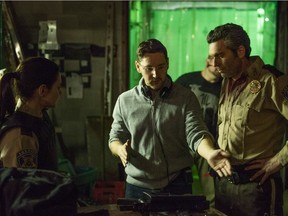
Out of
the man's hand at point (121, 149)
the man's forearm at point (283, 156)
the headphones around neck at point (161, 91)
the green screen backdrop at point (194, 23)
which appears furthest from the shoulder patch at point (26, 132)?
the green screen backdrop at point (194, 23)

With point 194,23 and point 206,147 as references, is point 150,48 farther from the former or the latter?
point 194,23

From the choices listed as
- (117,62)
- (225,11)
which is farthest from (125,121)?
(225,11)

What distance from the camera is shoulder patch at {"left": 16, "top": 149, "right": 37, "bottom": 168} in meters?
1.98

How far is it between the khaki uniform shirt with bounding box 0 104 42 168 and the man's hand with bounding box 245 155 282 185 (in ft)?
4.11

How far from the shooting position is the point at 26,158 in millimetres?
1991

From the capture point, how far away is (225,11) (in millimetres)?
4820

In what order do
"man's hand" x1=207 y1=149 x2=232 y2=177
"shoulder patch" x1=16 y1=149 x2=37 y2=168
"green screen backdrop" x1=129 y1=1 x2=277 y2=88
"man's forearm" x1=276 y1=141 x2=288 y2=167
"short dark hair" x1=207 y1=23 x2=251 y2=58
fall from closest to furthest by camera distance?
"shoulder patch" x1=16 y1=149 x2=37 y2=168 < "man's hand" x1=207 y1=149 x2=232 y2=177 < "man's forearm" x1=276 y1=141 x2=288 y2=167 < "short dark hair" x1=207 y1=23 x2=251 y2=58 < "green screen backdrop" x1=129 y1=1 x2=277 y2=88

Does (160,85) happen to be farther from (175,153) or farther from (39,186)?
(39,186)

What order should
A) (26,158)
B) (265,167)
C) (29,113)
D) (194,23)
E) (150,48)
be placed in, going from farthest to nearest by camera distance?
1. (194,23)
2. (150,48)
3. (265,167)
4. (29,113)
5. (26,158)

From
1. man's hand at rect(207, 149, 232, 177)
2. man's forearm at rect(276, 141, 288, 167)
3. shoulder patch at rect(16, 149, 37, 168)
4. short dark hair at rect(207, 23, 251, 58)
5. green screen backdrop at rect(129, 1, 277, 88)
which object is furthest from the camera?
green screen backdrop at rect(129, 1, 277, 88)

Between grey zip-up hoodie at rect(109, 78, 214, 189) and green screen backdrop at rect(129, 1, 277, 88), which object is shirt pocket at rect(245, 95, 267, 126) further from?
green screen backdrop at rect(129, 1, 277, 88)

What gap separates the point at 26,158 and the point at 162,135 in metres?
0.91

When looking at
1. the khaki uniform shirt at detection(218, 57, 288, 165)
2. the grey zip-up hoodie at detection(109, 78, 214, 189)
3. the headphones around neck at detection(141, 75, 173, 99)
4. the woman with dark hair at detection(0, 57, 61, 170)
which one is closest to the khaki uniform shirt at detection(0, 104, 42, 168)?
the woman with dark hair at detection(0, 57, 61, 170)

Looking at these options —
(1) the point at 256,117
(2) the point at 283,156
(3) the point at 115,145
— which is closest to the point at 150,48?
(3) the point at 115,145
